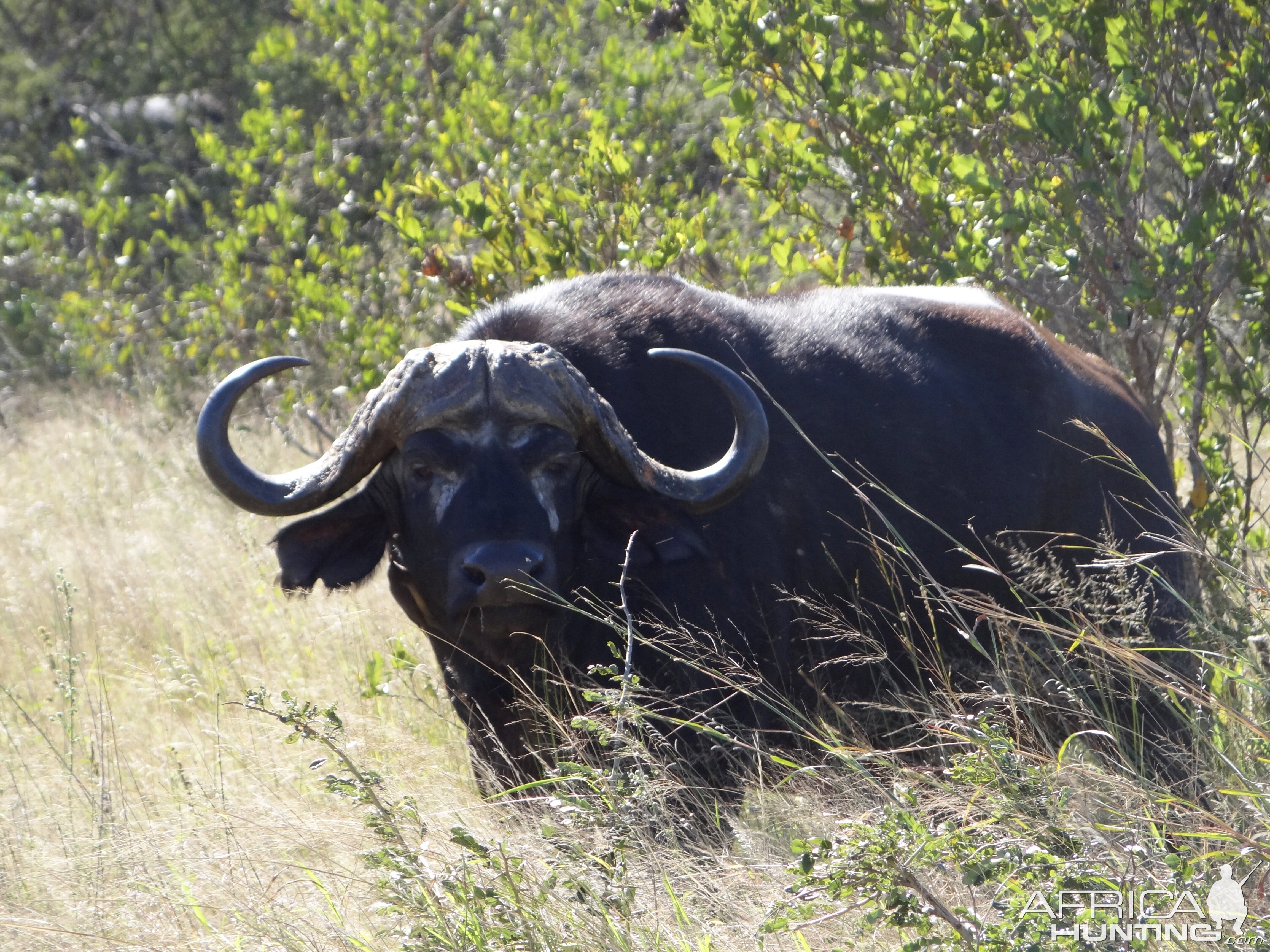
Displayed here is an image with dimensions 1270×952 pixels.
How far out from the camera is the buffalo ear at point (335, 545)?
3711 mm

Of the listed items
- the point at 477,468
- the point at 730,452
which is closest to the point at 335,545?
the point at 477,468

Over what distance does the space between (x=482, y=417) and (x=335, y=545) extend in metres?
0.66

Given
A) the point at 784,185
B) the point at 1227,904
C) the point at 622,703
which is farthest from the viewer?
Result: the point at 784,185

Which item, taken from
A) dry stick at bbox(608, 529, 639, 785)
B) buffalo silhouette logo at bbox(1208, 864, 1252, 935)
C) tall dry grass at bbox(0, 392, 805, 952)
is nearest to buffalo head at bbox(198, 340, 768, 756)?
dry stick at bbox(608, 529, 639, 785)

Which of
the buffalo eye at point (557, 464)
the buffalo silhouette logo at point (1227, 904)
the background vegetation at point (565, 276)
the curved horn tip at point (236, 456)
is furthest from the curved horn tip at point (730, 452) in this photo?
the buffalo silhouette logo at point (1227, 904)

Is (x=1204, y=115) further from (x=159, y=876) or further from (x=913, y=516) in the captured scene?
(x=159, y=876)

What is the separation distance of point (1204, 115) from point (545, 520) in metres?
3.10

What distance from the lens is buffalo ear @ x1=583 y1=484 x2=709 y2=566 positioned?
3564 mm

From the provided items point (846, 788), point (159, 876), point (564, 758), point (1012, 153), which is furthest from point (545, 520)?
point (1012, 153)

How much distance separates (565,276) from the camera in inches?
231

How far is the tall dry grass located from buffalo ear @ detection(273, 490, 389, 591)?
62 centimetres

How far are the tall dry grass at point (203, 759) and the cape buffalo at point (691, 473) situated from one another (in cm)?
52

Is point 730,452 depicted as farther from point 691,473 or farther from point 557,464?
point 557,464

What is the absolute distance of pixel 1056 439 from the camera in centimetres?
416
